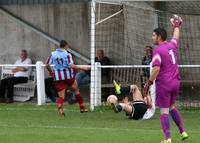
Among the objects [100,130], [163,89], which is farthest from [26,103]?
[163,89]

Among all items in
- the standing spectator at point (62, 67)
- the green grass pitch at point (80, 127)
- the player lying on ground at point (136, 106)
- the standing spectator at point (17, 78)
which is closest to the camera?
Result: the green grass pitch at point (80, 127)

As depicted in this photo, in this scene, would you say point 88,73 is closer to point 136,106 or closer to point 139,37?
point 139,37

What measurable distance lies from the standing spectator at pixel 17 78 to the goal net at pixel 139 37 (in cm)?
252

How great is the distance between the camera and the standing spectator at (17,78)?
852 inches

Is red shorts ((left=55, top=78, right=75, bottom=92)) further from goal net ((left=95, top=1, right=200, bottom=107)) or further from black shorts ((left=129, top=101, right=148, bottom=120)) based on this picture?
goal net ((left=95, top=1, right=200, bottom=107))

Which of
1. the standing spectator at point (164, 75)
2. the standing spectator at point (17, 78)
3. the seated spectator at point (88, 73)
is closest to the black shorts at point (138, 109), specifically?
the standing spectator at point (164, 75)

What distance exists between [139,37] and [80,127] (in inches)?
262

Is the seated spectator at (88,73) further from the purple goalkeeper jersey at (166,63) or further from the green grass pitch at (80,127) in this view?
the purple goalkeeper jersey at (166,63)

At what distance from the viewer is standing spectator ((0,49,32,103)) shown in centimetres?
2164

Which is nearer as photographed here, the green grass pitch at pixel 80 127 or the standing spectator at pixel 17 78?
the green grass pitch at pixel 80 127

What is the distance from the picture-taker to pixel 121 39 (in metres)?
21.1

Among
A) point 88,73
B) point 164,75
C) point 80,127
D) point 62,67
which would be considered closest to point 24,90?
point 88,73

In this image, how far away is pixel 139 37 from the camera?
2067cm

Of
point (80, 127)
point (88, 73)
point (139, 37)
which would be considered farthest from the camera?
point (88, 73)
